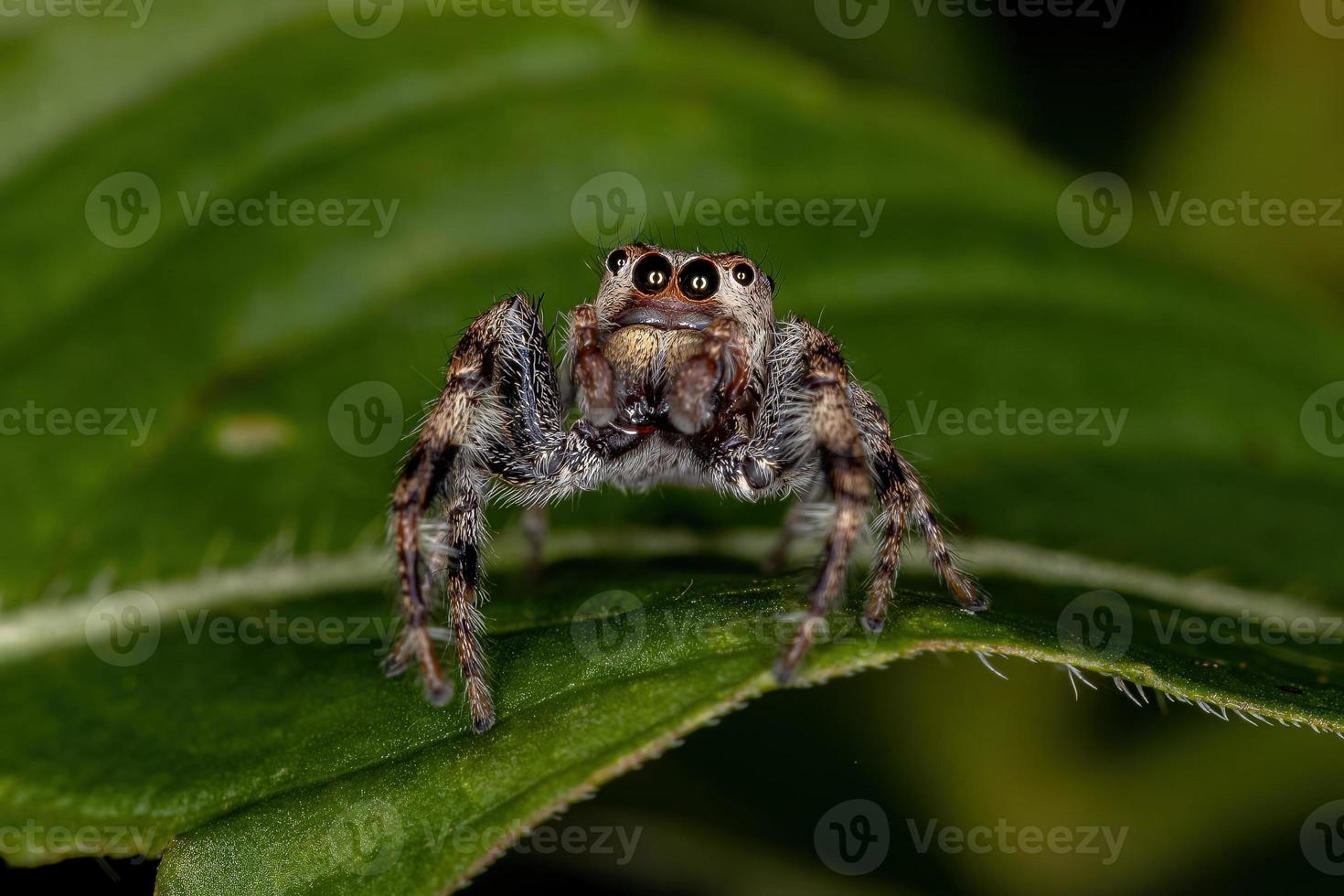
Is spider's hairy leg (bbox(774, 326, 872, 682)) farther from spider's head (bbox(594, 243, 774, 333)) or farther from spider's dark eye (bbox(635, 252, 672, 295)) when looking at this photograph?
spider's dark eye (bbox(635, 252, 672, 295))

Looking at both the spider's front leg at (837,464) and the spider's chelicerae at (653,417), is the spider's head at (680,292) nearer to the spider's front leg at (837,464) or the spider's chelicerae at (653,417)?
the spider's chelicerae at (653,417)

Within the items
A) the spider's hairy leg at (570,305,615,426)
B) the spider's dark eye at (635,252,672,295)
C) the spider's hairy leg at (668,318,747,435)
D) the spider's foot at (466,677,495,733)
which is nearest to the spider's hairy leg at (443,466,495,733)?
the spider's foot at (466,677,495,733)

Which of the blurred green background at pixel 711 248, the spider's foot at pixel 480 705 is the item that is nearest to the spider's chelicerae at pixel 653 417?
the spider's foot at pixel 480 705

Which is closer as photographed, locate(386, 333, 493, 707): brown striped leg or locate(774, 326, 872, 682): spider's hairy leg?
locate(774, 326, 872, 682): spider's hairy leg

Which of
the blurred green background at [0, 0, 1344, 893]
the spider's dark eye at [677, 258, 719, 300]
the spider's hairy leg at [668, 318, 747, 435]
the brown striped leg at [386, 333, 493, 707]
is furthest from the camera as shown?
the blurred green background at [0, 0, 1344, 893]

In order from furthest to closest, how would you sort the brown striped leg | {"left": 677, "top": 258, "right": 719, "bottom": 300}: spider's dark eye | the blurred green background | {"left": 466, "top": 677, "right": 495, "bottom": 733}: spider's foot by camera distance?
1. the blurred green background
2. {"left": 677, "top": 258, "right": 719, "bottom": 300}: spider's dark eye
3. the brown striped leg
4. {"left": 466, "top": 677, "right": 495, "bottom": 733}: spider's foot

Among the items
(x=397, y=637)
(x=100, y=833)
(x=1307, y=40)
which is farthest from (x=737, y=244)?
(x=1307, y=40)
